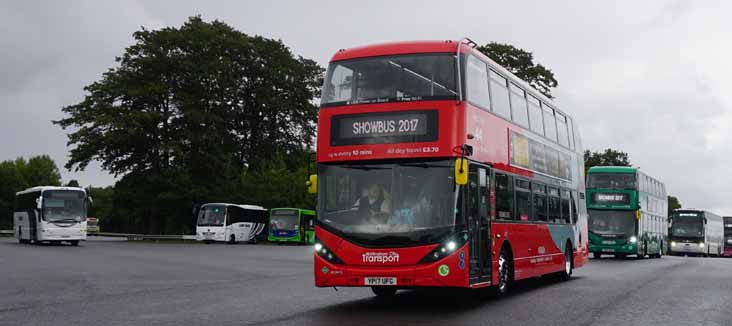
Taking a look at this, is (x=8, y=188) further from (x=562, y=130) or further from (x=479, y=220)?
(x=479, y=220)

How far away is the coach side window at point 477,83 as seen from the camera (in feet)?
46.3

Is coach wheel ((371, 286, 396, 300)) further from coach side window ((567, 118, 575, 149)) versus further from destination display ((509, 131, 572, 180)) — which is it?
coach side window ((567, 118, 575, 149))

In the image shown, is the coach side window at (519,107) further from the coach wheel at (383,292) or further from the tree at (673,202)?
the tree at (673,202)

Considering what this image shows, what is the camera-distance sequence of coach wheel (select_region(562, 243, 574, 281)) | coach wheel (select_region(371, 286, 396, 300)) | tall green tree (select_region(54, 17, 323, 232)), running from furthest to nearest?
tall green tree (select_region(54, 17, 323, 232)), coach wheel (select_region(562, 243, 574, 281)), coach wheel (select_region(371, 286, 396, 300))

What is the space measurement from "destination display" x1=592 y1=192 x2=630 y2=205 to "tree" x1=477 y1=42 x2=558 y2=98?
2362 cm

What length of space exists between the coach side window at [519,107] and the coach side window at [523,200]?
46.3 inches

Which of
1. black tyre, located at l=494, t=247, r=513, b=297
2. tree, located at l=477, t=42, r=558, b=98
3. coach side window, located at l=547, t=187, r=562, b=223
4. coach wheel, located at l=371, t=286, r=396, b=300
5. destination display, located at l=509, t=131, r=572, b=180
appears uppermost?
tree, located at l=477, t=42, r=558, b=98

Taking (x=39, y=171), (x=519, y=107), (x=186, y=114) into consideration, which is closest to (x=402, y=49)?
(x=519, y=107)

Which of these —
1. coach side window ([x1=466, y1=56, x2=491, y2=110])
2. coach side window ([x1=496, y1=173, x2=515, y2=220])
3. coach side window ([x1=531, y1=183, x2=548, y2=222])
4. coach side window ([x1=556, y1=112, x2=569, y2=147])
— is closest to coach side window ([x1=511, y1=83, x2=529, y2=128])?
coach side window ([x1=531, y1=183, x2=548, y2=222])

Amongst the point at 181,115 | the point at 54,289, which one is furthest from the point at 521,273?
the point at 181,115

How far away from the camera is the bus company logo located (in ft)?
43.2

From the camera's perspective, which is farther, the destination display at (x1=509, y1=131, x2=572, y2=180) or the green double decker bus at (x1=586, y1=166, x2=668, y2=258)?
the green double decker bus at (x1=586, y1=166, x2=668, y2=258)

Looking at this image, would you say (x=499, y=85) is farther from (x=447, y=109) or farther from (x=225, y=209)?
(x=225, y=209)

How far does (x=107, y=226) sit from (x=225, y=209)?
44.6 meters
